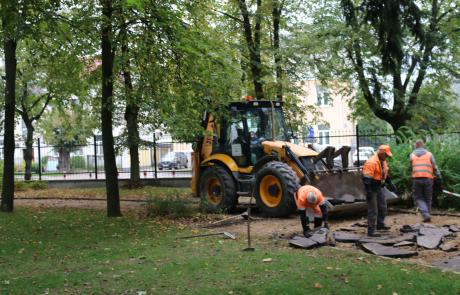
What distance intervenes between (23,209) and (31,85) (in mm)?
13399

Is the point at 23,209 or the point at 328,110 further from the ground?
the point at 328,110

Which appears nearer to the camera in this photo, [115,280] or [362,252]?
[115,280]

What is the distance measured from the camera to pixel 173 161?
2416cm

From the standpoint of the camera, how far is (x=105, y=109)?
13.2m

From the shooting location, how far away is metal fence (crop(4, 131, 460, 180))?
22328mm

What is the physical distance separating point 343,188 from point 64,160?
54.3 feet

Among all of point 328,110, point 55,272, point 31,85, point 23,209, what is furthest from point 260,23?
point 328,110

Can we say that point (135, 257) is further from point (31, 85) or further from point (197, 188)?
point (31, 85)

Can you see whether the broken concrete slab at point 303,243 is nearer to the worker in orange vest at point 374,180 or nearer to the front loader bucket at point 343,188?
the worker in orange vest at point 374,180

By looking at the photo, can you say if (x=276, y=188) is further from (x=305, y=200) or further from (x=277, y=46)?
(x=277, y=46)

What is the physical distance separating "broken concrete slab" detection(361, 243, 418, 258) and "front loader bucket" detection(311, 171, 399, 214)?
3.28m

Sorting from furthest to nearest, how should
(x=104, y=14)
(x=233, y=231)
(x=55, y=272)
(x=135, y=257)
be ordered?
(x=104, y=14) < (x=233, y=231) < (x=135, y=257) < (x=55, y=272)

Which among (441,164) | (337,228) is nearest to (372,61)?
(441,164)

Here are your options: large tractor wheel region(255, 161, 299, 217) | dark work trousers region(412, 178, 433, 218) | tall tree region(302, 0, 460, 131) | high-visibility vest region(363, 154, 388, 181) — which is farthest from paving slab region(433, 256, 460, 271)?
tall tree region(302, 0, 460, 131)
